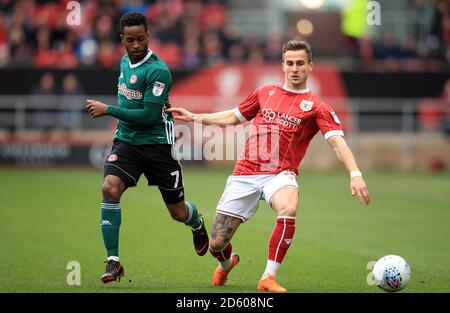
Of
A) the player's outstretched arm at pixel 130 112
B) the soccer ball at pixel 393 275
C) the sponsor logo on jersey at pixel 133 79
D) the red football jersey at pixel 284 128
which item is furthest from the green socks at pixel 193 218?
the soccer ball at pixel 393 275

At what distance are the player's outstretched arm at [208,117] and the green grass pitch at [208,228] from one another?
4.93 ft

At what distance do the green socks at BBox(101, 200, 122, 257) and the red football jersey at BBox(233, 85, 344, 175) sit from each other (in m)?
1.16

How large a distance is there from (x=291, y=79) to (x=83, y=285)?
8.57 feet

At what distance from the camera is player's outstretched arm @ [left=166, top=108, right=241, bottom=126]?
366 inches

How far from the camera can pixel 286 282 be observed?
920 centimetres

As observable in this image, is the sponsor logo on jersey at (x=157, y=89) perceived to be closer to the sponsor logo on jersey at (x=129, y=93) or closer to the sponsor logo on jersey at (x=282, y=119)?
the sponsor logo on jersey at (x=129, y=93)

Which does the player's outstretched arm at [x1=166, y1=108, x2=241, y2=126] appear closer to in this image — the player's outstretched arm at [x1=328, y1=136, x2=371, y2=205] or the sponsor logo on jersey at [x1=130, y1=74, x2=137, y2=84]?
the sponsor logo on jersey at [x1=130, y1=74, x2=137, y2=84]

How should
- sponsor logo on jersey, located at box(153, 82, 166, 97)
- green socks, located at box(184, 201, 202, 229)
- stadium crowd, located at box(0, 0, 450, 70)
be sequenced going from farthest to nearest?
stadium crowd, located at box(0, 0, 450, 70) → green socks, located at box(184, 201, 202, 229) → sponsor logo on jersey, located at box(153, 82, 166, 97)

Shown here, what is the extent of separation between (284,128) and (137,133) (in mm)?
1399

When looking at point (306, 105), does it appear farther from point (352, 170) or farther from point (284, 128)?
point (352, 170)

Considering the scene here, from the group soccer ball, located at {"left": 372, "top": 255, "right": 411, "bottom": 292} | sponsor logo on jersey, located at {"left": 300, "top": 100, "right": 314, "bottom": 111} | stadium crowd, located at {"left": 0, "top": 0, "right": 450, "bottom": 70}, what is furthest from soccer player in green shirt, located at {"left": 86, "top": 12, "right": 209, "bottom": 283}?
stadium crowd, located at {"left": 0, "top": 0, "right": 450, "bottom": 70}

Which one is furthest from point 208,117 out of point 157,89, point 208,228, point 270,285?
point 208,228
